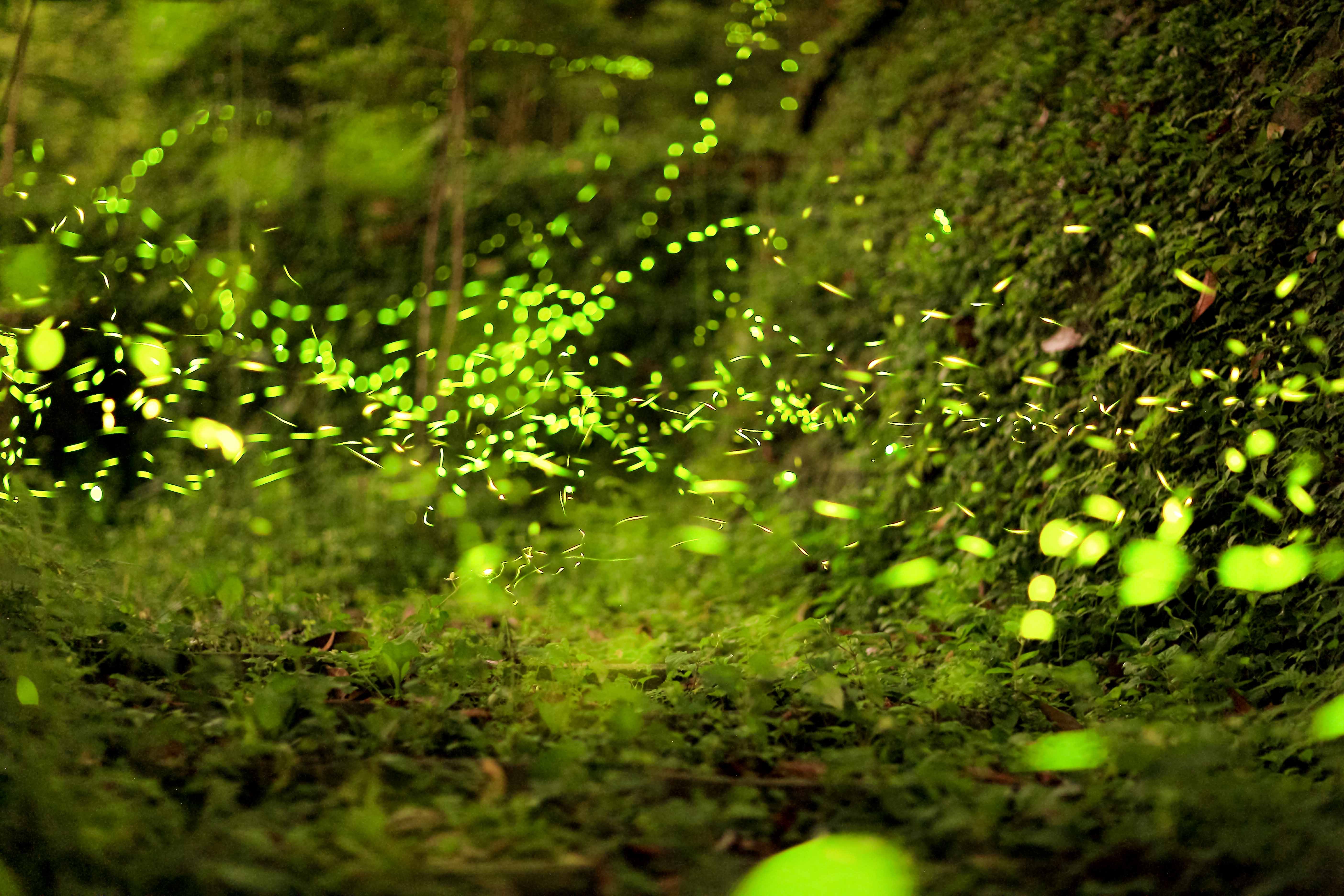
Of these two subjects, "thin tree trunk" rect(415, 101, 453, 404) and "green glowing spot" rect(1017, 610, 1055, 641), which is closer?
"green glowing spot" rect(1017, 610, 1055, 641)

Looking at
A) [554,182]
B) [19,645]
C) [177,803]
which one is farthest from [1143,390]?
[554,182]

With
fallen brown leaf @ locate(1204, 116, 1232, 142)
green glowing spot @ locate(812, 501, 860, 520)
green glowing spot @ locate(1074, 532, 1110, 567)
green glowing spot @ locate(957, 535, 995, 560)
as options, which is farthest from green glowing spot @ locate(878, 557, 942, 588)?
fallen brown leaf @ locate(1204, 116, 1232, 142)

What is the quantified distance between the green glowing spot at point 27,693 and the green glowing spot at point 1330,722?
2.85 metres

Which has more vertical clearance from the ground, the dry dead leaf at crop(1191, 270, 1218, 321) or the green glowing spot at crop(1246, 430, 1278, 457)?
the dry dead leaf at crop(1191, 270, 1218, 321)

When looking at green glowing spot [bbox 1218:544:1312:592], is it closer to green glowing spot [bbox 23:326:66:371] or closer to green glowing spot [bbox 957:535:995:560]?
green glowing spot [bbox 957:535:995:560]

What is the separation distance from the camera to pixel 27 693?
6.49 feet

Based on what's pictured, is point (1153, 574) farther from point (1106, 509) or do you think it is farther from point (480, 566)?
point (480, 566)

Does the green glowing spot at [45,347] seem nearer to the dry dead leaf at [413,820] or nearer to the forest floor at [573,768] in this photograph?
the forest floor at [573,768]

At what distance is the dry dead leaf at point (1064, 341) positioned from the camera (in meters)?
3.62

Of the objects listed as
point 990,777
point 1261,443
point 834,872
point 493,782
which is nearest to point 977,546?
point 1261,443

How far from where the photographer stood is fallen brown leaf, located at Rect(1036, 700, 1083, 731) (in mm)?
2479

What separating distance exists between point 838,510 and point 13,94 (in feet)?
17.3

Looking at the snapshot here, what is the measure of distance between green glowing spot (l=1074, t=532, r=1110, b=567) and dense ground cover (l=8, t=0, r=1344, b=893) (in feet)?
0.20

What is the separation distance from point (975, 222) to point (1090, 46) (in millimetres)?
856
